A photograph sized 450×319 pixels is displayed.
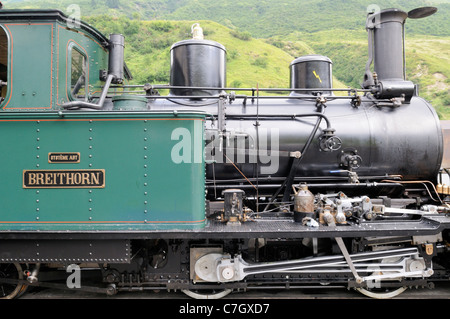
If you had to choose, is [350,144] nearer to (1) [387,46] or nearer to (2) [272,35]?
(1) [387,46]

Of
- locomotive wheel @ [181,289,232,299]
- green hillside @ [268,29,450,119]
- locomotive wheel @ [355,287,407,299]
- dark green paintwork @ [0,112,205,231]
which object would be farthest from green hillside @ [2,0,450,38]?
locomotive wheel @ [355,287,407,299]

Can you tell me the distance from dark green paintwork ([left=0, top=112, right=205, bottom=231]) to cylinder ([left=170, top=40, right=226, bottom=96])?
125cm

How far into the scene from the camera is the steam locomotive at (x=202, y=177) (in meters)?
2.72

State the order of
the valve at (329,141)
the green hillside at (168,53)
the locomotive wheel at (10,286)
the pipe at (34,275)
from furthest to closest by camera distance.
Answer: the green hillside at (168,53) < the valve at (329,141) < the locomotive wheel at (10,286) < the pipe at (34,275)

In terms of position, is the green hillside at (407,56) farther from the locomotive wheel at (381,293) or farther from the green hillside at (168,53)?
the locomotive wheel at (381,293)

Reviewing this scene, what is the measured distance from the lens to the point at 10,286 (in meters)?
3.22

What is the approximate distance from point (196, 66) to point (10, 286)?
315cm

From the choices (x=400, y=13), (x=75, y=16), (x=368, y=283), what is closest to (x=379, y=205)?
(x=368, y=283)

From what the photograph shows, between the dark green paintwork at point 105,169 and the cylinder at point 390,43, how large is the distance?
263 cm

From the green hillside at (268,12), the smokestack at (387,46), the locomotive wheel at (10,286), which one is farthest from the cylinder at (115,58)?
the green hillside at (268,12)

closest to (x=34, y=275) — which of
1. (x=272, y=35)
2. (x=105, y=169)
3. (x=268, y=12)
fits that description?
(x=105, y=169)

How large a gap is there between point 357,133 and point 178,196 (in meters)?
2.16

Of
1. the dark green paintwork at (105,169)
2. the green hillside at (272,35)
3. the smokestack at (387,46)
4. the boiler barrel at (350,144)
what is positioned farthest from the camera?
the green hillside at (272,35)

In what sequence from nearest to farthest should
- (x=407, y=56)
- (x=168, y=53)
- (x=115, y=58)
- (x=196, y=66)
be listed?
(x=115, y=58) → (x=196, y=66) → (x=168, y=53) → (x=407, y=56)
